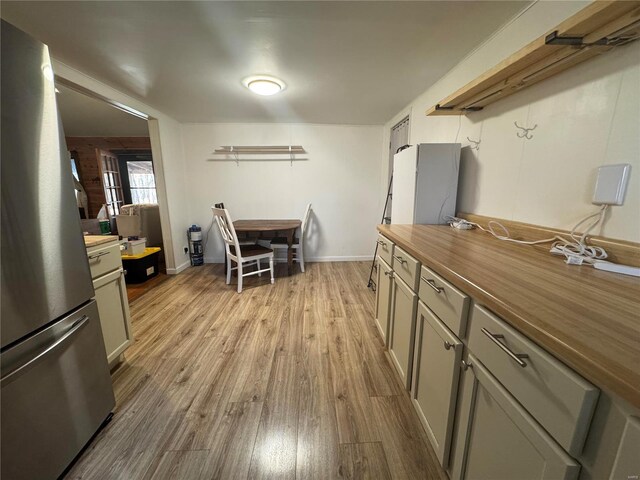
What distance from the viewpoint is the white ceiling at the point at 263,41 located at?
1.33 metres

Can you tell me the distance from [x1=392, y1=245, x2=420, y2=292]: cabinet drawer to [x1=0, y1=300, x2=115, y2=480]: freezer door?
1.58m

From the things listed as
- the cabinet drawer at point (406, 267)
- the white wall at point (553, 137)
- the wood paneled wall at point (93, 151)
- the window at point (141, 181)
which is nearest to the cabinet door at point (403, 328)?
the cabinet drawer at point (406, 267)

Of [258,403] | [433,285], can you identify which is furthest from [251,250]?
[433,285]

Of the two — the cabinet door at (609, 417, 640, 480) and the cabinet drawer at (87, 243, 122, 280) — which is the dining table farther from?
the cabinet door at (609, 417, 640, 480)

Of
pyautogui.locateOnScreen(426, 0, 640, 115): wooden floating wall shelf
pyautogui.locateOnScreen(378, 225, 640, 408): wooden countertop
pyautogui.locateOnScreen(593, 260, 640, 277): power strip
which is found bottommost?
pyautogui.locateOnScreen(378, 225, 640, 408): wooden countertop

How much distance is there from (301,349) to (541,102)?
6.91ft

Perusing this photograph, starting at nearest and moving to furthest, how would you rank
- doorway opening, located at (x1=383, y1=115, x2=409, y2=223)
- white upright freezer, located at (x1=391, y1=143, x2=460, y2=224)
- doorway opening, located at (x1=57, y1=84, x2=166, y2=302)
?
1. white upright freezer, located at (x1=391, y1=143, x2=460, y2=224)
2. doorway opening, located at (x1=383, y1=115, x2=409, y2=223)
3. doorway opening, located at (x1=57, y1=84, x2=166, y2=302)

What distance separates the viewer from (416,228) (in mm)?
1711

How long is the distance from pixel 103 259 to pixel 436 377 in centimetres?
195

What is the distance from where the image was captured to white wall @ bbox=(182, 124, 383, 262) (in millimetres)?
3721

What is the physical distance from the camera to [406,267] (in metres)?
1.32

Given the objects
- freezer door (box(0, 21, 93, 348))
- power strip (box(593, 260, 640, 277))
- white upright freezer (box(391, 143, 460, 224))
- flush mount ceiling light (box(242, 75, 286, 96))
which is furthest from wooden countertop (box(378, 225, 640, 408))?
flush mount ceiling light (box(242, 75, 286, 96))

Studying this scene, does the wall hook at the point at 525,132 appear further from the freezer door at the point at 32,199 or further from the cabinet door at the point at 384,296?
the freezer door at the point at 32,199

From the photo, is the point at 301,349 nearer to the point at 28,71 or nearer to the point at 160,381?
the point at 160,381
